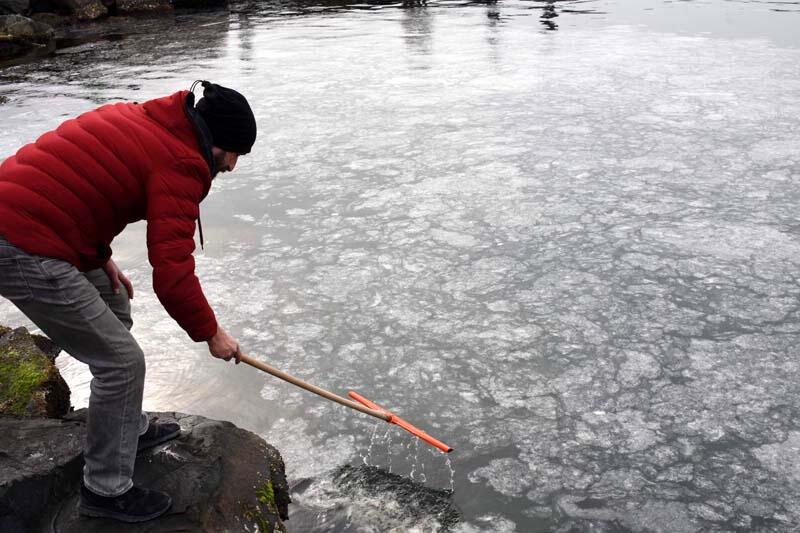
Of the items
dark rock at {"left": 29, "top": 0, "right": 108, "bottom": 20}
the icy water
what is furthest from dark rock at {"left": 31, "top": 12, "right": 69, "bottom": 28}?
the icy water

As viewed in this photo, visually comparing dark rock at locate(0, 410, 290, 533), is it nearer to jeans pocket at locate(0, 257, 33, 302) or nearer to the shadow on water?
jeans pocket at locate(0, 257, 33, 302)

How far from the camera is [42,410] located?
310cm

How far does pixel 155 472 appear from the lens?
275 cm

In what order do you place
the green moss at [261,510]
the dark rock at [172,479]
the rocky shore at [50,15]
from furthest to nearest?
the rocky shore at [50,15] < the green moss at [261,510] < the dark rock at [172,479]

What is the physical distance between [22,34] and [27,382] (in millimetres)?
15789

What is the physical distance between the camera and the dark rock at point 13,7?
17.6 meters

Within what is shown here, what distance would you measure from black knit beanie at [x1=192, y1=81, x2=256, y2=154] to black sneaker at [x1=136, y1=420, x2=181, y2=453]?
1.18 metres

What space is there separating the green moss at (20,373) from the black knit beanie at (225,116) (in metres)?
1.54

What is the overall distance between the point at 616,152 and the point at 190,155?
17.9ft

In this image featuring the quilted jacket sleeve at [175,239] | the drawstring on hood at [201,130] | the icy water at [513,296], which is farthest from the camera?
the icy water at [513,296]

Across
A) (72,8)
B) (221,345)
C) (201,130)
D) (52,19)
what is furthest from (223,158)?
(72,8)

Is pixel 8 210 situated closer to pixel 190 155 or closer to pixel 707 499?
pixel 190 155

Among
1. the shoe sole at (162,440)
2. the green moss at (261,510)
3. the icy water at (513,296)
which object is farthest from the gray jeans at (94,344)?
the icy water at (513,296)

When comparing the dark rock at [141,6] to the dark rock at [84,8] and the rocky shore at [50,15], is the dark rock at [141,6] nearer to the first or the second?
the rocky shore at [50,15]
